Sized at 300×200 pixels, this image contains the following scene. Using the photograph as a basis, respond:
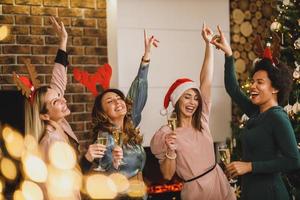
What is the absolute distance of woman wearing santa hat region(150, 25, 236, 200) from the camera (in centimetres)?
276

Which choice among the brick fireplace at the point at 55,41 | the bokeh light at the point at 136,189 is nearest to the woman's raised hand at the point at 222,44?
the bokeh light at the point at 136,189

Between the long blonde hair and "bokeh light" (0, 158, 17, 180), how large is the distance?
111 cm

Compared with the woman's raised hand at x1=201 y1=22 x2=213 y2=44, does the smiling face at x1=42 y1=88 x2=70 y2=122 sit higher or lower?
lower

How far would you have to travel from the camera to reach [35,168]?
11.0ft

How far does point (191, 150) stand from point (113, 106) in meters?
0.55

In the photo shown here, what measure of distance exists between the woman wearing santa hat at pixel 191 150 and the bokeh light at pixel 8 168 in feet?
5.12

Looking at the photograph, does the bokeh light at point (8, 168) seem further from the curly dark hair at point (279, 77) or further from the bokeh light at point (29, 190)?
the curly dark hair at point (279, 77)

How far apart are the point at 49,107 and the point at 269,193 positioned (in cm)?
137

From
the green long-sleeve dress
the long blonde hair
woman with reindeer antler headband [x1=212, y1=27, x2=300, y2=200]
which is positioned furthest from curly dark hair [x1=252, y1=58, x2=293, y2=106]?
the long blonde hair

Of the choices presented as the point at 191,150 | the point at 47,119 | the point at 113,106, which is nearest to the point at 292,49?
the point at 191,150

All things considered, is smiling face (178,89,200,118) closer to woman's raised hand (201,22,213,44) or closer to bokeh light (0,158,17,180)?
woman's raised hand (201,22,213,44)

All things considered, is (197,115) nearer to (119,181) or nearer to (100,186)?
(119,181)

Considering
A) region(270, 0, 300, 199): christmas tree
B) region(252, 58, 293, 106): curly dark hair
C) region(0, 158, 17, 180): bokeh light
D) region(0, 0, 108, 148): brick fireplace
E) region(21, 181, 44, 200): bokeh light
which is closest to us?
region(252, 58, 293, 106): curly dark hair

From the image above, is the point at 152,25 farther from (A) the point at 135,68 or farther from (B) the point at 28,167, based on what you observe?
(B) the point at 28,167
